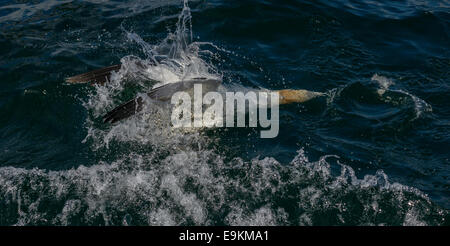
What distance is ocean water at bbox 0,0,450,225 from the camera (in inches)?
201

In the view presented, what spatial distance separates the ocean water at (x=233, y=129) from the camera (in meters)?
5.10

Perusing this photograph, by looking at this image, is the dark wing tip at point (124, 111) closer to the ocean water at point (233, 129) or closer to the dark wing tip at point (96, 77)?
the ocean water at point (233, 129)

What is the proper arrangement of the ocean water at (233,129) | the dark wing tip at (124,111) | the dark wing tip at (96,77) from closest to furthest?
the ocean water at (233,129)
the dark wing tip at (124,111)
the dark wing tip at (96,77)

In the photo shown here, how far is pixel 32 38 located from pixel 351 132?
6593 millimetres

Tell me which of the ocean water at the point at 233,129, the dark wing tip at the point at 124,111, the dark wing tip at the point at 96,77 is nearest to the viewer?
the ocean water at the point at 233,129

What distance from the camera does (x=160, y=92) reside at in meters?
6.11

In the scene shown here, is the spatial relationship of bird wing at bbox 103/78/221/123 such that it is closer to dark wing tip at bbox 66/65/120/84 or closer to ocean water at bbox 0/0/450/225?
ocean water at bbox 0/0/450/225

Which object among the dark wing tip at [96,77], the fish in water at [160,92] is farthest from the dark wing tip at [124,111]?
the dark wing tip at [96,77]

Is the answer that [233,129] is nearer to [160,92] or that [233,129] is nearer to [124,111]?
[160,92]

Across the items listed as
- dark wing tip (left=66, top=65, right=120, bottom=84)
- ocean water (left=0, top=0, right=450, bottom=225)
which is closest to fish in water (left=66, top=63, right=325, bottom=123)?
dark wing tip (left=66, top=65, right=120, bottom=84)

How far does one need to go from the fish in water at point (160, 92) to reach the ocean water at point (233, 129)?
0.15 meters

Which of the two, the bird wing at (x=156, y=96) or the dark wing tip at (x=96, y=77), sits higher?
the bird wing at (x=156, y=96)

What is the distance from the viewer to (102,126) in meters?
6.51

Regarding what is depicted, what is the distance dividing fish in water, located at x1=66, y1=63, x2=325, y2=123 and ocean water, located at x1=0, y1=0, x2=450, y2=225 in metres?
0.15
